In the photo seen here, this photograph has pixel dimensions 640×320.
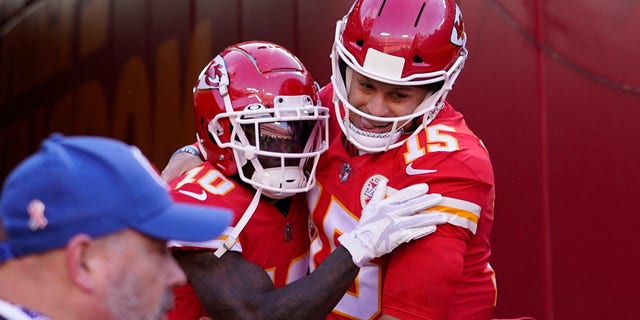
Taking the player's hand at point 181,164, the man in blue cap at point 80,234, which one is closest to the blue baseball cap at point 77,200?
the man in blue cap at point 80,234

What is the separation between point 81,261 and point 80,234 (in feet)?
0.14

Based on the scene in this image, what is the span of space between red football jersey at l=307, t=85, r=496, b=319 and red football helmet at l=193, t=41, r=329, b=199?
3.9 inches

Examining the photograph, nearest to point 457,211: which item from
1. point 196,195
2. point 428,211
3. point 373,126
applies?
point 428,211

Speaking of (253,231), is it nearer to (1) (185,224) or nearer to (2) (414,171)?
(2) (414,171)

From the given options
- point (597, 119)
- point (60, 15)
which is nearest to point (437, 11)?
point (597, 119)

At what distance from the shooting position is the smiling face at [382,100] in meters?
2.54

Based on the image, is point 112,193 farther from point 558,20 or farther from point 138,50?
point 138,50

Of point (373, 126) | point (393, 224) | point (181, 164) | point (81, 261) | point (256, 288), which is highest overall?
point (81, 261)

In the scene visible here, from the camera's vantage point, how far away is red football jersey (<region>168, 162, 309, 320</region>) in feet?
8.50

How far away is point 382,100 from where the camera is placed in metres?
2.54

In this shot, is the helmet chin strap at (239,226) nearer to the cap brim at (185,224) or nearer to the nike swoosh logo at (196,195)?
the nike swoosh logo at (196,195)

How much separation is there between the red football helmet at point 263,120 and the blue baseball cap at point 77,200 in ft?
3.33

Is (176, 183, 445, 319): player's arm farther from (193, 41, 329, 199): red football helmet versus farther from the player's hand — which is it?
the player's hand

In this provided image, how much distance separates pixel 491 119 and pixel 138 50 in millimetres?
2968
